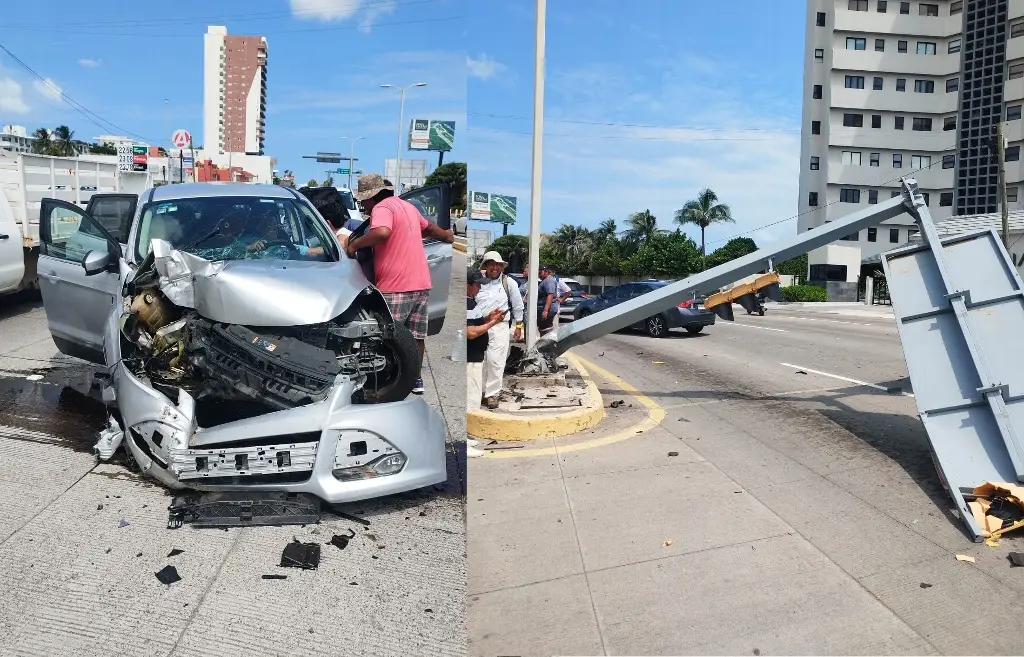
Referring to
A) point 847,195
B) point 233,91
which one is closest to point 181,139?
point 233,91

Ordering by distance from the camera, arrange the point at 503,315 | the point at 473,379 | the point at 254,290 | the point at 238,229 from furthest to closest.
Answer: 1. the point at 238,229
2. the point at 503,315
3. the point at 254,290
4. the point at 473,379

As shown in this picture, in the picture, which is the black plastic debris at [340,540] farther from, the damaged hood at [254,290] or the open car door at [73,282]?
the open car door at [73,282]

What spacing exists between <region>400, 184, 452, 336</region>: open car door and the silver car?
0.05 feet

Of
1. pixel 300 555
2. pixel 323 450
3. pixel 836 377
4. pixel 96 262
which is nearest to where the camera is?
pixel 300 555

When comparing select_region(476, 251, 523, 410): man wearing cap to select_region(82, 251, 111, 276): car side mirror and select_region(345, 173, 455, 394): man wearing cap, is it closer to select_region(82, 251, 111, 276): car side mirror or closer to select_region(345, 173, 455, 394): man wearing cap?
select_region(345, 173, 455, 394): man wearing cap

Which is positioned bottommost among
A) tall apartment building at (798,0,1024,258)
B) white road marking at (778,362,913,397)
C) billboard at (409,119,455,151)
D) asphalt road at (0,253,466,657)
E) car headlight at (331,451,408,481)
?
asphalt road at (0,253,466,657)

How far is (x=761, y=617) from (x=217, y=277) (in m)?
3.23

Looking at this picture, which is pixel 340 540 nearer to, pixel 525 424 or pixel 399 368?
pixel 399 368

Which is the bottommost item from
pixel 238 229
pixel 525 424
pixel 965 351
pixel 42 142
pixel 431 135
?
pixel 525 424

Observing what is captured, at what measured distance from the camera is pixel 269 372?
4422mm

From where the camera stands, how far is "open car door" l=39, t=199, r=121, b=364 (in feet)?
21.5

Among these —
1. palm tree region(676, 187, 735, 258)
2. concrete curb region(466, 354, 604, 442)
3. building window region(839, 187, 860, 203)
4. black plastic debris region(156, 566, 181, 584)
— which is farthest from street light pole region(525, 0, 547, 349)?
building window region(839, 187, 860, 203)

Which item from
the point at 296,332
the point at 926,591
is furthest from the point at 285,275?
the point at 926,591

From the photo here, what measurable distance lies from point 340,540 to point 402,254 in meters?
1.91
